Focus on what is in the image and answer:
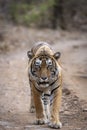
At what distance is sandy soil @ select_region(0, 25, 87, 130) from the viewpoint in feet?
28.9

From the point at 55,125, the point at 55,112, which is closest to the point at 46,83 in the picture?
the point at 55,112

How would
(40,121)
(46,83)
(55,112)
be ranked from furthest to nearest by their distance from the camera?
(40,121), (55,112), (46,83)

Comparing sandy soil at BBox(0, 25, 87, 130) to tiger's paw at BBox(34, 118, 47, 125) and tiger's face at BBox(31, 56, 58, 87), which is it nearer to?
tiger's paw at BBox(34, 118, 47, 125)

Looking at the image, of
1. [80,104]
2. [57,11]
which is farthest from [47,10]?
[80,104]

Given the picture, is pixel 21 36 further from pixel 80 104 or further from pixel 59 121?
pixel 59 121

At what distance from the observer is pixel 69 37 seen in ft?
98.4

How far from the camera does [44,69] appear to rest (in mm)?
8078

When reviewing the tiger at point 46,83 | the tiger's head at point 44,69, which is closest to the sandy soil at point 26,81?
the tiger at point 46,83

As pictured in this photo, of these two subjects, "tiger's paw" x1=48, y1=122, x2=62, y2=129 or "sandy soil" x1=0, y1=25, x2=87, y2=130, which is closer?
"tiger's paw" x1=48, y1=122, x2=62, y2=129


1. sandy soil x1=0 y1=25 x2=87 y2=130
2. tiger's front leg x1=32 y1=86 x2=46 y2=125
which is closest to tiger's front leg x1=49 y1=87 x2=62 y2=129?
sandy soil x1=0 y1=25 x2=87 y2=130

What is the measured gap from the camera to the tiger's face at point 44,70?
26.5 feet

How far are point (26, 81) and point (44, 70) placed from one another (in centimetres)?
558

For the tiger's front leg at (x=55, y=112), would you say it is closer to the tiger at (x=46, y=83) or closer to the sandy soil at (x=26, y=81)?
the tiger at (x=46, y=83)

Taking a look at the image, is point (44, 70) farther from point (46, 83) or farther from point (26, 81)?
point (26, 81)
